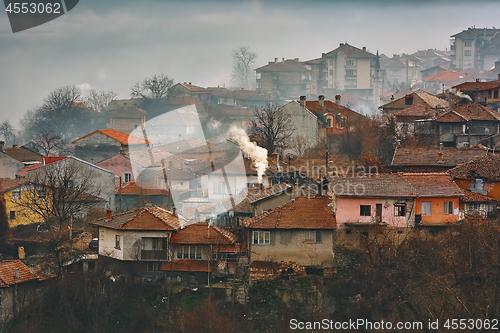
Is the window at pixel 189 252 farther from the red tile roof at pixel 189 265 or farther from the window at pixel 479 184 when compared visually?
the window at pixel 479 184

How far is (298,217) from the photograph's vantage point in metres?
32.5

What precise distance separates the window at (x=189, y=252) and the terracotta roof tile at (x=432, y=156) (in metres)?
12.4

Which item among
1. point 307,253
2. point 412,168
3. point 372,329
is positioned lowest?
point 372,329

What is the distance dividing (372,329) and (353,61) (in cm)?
7082

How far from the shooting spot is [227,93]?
8544 centimetres

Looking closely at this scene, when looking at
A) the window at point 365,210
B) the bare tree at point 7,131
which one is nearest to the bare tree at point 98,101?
the bare tree at point 7,131

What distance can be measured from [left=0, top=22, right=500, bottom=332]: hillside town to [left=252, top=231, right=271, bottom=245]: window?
0.14 feet

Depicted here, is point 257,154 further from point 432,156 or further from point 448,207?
point 448,207

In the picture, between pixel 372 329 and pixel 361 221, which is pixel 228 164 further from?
pixel 372 329

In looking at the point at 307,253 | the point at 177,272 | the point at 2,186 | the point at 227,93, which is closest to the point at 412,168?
the point at 307,253

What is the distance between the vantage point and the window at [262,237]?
3219cm

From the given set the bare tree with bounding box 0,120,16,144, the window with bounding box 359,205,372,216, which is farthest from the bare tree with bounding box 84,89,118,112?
the window with bounding box 359,205,372,216

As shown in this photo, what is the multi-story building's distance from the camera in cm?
11156
